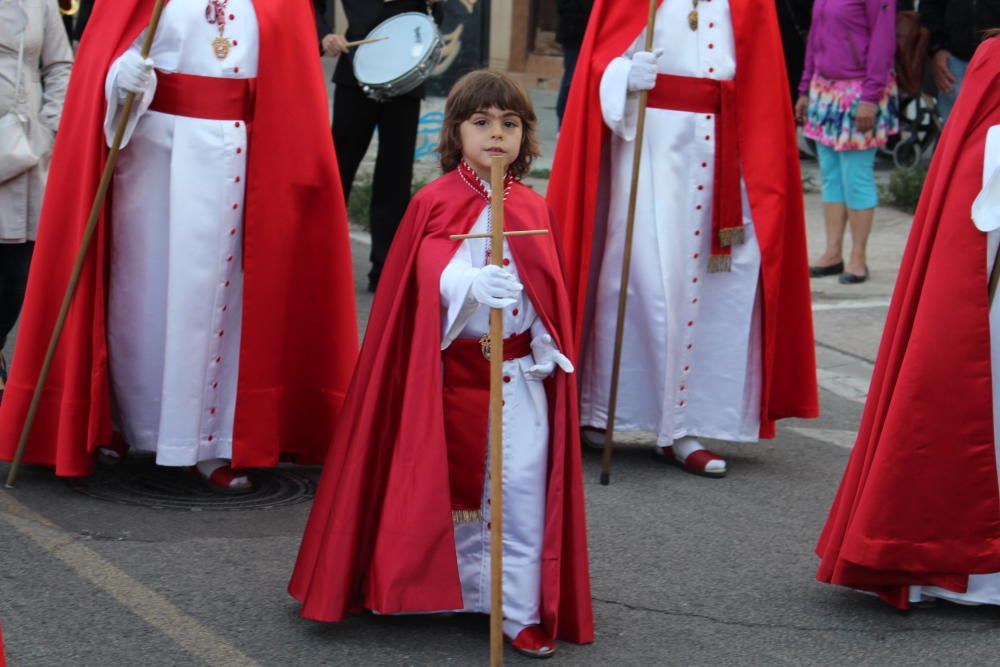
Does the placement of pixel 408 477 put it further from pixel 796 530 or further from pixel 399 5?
pixel 399 5

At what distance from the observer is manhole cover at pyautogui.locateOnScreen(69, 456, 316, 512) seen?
5164 millimetres

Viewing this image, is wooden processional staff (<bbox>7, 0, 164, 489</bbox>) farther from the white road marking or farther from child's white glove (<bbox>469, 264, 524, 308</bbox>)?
the white road marking

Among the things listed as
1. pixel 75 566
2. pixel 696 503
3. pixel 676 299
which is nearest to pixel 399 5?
pixel 676 299

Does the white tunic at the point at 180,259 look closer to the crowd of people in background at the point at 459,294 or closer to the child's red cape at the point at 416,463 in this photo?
the crowd of people in background at the point at 459,294

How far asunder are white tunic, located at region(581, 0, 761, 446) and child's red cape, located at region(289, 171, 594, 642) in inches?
61.8

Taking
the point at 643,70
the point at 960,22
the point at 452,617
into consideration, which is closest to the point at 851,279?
the point at 960,22

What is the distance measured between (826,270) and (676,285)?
384 centimetres

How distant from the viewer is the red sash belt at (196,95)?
5039 mm

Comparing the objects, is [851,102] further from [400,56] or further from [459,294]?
[459,294]

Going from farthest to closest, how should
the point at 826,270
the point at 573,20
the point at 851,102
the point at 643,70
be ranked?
the point at 573,20, the point at 826,270, the point at 851,102, the point at 643,70

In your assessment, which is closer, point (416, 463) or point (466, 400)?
point (416, 463)

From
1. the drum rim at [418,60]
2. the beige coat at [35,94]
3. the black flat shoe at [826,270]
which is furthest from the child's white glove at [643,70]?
the black flat shoe at [826,270]

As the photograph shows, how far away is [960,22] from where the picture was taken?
8.69m

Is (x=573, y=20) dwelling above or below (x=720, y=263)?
above
